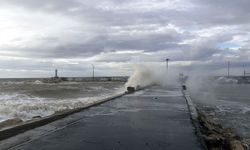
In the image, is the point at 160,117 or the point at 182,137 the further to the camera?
the point at 160,117

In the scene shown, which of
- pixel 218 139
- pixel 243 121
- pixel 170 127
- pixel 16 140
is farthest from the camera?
pixel 243 121

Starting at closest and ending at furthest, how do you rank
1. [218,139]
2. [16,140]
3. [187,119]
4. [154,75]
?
[16,140] < [218,139] < [187,119] < [154,75]

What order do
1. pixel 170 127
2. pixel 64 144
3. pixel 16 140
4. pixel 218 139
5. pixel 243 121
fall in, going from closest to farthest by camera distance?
pixel 64 144
pixel 16 140
pixel 218 139
pixel 170 127
pixel 243 121

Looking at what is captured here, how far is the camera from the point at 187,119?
539 inches

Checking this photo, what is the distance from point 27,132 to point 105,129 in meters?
2.23

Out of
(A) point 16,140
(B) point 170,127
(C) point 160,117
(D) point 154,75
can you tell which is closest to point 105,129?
(B) point 170,127

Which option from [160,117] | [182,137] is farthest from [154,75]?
[182,137]

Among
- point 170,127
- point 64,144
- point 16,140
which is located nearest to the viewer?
point 64,144

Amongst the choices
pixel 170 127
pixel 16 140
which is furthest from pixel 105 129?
pixel 16 140

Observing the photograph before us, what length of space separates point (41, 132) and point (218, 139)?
4972 mm

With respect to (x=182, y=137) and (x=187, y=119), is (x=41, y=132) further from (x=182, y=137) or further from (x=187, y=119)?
(x=187, y=119)

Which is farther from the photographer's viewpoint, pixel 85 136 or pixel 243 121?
pixel 243 121

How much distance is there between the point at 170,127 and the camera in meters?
A: 11.5

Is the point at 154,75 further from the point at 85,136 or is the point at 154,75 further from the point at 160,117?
the point at 85,136
